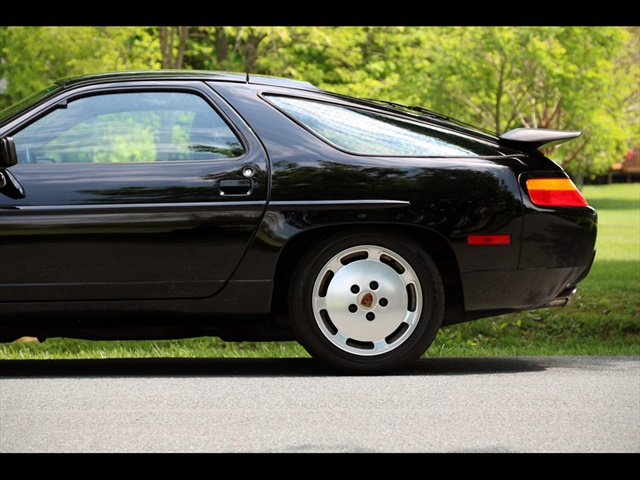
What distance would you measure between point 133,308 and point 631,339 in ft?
14.6

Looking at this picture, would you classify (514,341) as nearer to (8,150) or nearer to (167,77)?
(167,77)

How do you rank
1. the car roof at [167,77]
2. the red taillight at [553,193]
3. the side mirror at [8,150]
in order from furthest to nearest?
the car roof at [167,77]
the red taillight at [553,193]
the side mirror at [8,150]

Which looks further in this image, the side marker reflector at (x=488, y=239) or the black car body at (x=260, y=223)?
the side marker reflector at (x=488, y=239)

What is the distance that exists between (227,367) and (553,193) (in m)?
2.17

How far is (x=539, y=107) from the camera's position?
2403cm

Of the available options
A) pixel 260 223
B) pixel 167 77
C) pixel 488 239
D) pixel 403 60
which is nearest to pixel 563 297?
pixel 488 239

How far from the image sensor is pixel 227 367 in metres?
6.77

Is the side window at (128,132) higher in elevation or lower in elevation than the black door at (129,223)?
higher

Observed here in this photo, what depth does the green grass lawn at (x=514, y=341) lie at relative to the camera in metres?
8.09

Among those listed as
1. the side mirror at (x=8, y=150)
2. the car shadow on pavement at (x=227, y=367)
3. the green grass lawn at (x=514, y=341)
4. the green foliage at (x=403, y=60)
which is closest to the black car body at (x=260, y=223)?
the side mirror at (x=8, y=150)

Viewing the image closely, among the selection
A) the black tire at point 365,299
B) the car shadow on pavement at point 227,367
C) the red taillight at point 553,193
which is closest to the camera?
the black tire at point 365,299

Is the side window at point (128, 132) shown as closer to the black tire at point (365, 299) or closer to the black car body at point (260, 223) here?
the black car body at point (260, 223)

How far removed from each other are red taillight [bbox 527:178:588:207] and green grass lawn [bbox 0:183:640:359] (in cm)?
205

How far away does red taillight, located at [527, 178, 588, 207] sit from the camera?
614 centimetres
